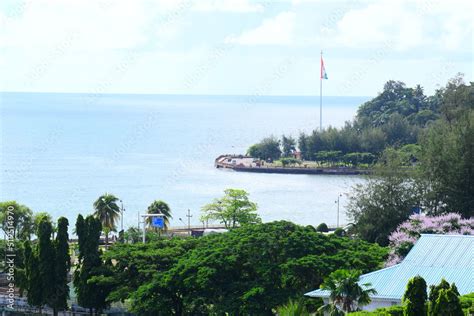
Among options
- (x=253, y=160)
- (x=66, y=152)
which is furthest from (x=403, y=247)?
(x=66, y=152)

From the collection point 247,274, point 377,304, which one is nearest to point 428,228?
point 247,274

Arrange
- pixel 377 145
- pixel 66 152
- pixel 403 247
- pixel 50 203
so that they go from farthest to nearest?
1. pixel 66 152
2. pixel 377 145
3. pixel 50 203
4. pixel 403 247

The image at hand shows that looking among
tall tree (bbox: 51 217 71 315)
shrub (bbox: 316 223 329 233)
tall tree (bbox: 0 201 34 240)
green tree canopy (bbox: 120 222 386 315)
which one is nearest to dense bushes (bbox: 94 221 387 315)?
green tree canopy (bbox: 120 222 386 315)

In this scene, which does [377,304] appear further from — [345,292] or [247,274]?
[247,274]

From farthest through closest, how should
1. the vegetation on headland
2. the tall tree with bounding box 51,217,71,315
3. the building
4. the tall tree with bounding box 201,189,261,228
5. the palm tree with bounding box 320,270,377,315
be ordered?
the tall tree with bounding box 201,189,261,228 → the tall tree with bounding box 51,217,71,315 → the vegetation on headland → the building → the palm tree with bounding box 320,270,377,315

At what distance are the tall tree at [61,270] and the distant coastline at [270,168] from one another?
320 feet

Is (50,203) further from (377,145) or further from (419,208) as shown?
(419,208)

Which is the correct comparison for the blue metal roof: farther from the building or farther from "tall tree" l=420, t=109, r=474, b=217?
"tall tree" l=420, t=109, r=474, b=217

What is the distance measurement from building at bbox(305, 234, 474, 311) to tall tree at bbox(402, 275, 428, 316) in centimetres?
943

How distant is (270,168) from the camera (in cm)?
15425

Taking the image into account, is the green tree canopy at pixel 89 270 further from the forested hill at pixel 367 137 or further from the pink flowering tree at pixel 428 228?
the forested hill at pixel 367 137

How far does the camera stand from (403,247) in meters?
45.6

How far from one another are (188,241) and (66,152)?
500ft

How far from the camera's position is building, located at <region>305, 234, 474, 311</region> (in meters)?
33.2
